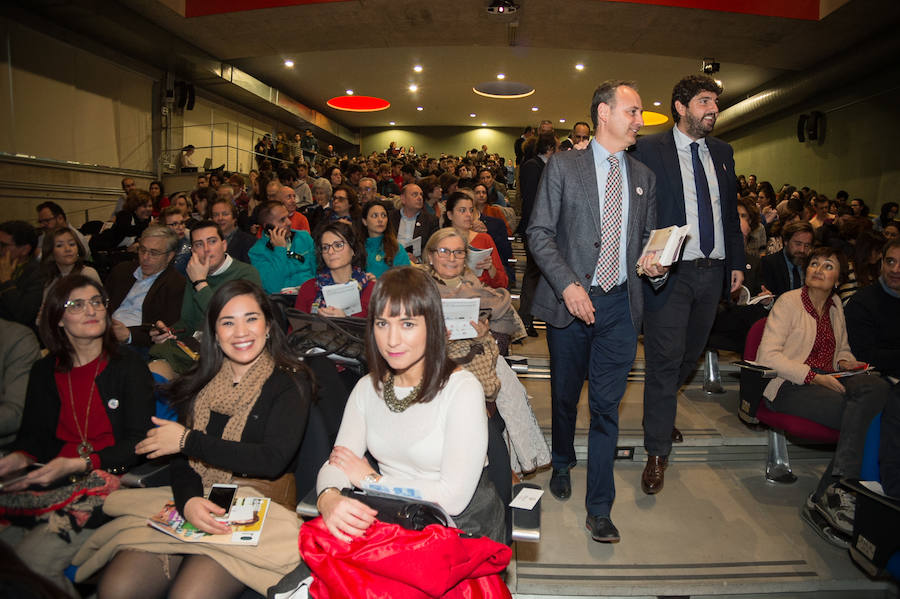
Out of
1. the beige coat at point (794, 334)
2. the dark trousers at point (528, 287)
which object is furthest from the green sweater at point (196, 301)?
the beige coat at point (794, 334)

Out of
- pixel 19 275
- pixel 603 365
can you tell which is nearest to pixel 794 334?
pixel 603 365

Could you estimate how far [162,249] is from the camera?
10.8ft

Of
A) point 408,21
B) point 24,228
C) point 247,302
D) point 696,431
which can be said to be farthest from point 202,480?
point 408,21

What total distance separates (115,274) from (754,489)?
413 cm

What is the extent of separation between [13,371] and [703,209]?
3145mm

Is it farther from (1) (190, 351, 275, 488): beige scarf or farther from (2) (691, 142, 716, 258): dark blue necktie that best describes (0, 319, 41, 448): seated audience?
(2) (691, 142, 716, 258): dark blue necktie

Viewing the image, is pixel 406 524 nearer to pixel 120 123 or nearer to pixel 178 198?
pixel 178 198

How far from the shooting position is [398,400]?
5.05ft

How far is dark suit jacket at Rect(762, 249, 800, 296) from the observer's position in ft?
14.1

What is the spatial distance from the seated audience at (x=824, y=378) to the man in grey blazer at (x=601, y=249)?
115 centimetres

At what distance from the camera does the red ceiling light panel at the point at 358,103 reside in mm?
16672

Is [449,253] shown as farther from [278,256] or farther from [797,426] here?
[797,426]

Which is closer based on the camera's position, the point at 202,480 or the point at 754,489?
the point at 202,480

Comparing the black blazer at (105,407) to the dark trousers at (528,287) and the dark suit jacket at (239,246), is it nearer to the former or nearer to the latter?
the dark suit jacket at (239,246)
